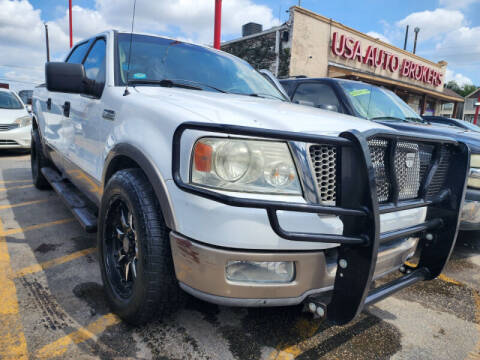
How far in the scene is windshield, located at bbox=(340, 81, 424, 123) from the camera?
445 centimetres

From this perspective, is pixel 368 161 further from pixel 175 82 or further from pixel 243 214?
pixel 175 82

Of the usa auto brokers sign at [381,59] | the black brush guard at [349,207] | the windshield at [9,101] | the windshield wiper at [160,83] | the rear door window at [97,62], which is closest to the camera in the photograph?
the black brush guard at [349,207]

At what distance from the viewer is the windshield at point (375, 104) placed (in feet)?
14.6

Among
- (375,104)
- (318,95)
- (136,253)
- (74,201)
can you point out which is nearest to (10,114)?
(74,201)

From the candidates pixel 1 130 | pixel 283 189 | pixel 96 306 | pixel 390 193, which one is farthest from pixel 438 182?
pixel 1 130

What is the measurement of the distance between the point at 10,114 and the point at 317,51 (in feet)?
38.3

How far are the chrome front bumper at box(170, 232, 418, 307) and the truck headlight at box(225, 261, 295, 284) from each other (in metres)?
0.02

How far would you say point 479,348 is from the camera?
212 centimetres

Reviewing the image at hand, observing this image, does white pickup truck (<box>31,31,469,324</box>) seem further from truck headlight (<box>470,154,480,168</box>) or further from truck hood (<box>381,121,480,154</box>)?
truck hood (<box>381,121,480,154</box>)

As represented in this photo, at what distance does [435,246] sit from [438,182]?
38cm

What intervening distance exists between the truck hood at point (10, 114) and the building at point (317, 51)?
914cm

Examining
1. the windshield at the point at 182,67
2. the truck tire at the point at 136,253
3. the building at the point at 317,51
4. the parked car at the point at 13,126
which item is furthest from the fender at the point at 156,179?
the building at the point at 317,51

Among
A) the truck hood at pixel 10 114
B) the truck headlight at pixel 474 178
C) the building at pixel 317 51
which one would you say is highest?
the building at pixel 317 51

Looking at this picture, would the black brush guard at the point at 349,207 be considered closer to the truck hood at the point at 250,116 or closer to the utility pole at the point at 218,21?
the truck hood at the point at 250,116
